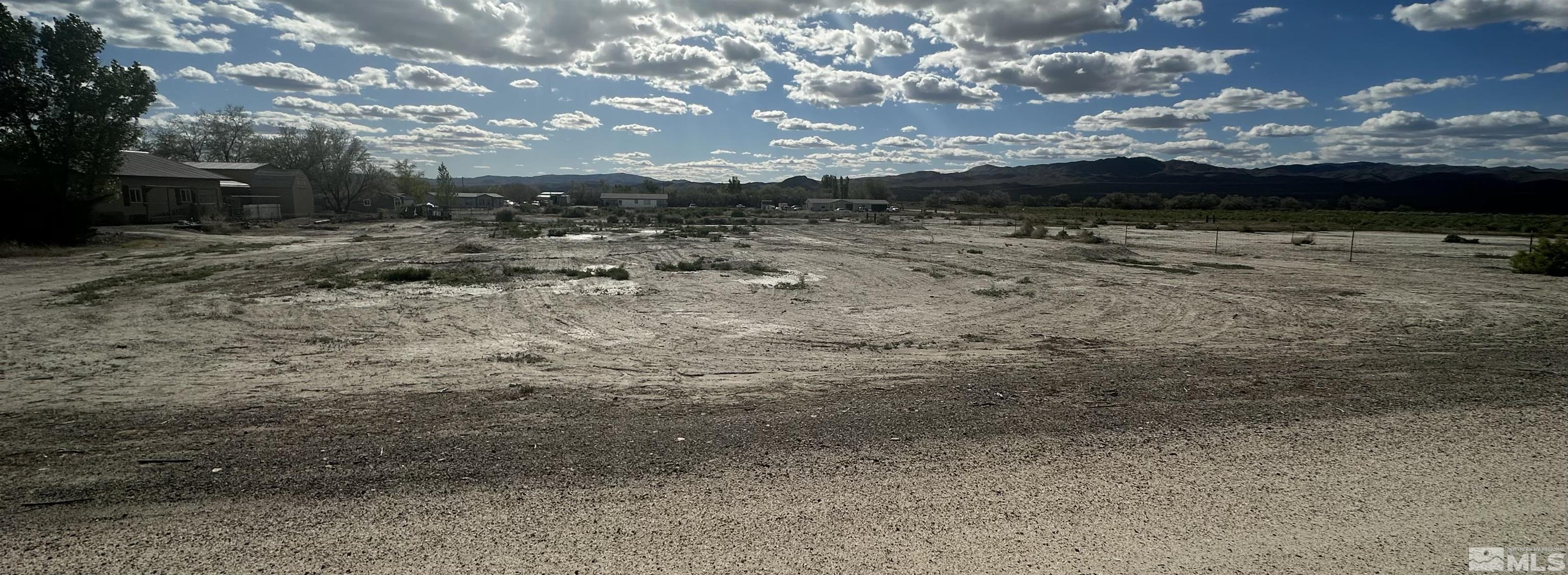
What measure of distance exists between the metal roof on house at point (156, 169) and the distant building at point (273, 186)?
7743mm

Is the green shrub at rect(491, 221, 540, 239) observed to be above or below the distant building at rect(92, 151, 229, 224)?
below

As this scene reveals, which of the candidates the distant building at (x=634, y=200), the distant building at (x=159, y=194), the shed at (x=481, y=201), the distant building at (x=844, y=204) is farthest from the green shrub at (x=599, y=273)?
the distant building at (x=634, y=200)

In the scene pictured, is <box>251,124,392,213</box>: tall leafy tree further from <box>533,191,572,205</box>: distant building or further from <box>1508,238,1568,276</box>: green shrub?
<box>1508,238,1568,276</box>: green shrub

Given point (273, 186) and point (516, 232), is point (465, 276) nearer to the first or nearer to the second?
point (516, 232)

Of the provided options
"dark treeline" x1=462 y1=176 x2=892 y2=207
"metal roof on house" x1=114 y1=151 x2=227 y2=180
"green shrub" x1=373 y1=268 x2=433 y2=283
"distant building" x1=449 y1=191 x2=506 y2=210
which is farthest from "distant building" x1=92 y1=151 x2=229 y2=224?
"dark treeline" x1=462 y1=176 x2=892 y2=207

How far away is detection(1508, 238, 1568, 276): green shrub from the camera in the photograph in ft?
73.8

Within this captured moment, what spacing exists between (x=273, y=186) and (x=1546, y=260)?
77.3m

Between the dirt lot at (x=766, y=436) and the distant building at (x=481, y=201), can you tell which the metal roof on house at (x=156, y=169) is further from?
the distant building at (x=481, y=201)

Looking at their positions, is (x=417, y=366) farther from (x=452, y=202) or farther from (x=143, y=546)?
(x=452, y=202)

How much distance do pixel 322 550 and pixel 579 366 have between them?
211 inches

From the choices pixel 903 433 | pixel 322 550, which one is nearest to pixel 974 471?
pixel 903 433

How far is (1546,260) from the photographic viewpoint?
2284 centimetres

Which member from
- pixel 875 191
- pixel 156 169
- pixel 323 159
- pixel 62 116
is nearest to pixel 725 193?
pixel 875 191

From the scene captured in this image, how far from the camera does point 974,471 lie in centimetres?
556
